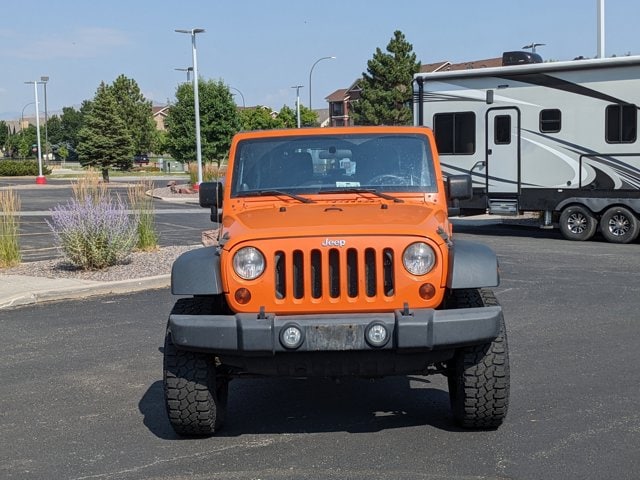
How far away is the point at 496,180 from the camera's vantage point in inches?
753

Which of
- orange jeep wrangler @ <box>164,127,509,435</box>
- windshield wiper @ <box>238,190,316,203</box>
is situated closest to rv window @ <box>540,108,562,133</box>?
windshield wiper @ <box>238,190,316,203</box>

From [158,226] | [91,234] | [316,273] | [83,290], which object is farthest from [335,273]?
[158,226]

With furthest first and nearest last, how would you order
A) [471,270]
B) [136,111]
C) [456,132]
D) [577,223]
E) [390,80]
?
[136,111]
[390,80]
[456,132]
[577,223]
[471,270]

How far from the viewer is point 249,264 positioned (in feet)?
17.6

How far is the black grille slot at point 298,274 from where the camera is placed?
527cm

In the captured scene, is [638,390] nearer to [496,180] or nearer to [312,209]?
[312,209]

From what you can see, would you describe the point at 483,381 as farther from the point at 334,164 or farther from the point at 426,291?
the point at 334,164

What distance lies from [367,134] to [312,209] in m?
1.01

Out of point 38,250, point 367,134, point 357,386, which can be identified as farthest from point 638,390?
point 38,250

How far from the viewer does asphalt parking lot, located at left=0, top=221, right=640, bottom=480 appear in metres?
5.11

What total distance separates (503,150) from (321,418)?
13.7 metres

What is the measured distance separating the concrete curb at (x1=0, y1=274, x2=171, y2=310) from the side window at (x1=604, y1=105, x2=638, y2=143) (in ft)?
30.3

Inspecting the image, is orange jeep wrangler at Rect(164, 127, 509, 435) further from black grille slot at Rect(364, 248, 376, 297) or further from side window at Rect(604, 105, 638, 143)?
side window at Rect(604, 105, 638, 143)

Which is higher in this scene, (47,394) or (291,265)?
(291,265)
